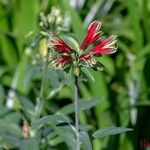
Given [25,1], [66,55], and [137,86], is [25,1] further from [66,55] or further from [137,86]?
[66,55]

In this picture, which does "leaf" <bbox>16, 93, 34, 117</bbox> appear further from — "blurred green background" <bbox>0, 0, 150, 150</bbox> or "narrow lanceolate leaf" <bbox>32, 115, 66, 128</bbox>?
"narrow lanceolate leaf" <bbox>32, 115, 66, 128</bbox>

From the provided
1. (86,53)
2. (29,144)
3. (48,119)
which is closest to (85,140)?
(48,119)

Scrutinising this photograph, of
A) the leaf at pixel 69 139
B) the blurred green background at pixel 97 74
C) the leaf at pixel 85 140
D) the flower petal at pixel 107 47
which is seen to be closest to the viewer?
the flower petal at pixel 107 47

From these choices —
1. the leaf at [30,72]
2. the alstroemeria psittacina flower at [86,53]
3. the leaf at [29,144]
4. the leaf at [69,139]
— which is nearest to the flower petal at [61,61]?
the alstroemeria psittacina flower at [86,53]

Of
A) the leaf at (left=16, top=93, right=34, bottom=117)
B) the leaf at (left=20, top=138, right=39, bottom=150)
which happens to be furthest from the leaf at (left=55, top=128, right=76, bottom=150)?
the leaf at (left=16, top=93, right=34, bottom=117)

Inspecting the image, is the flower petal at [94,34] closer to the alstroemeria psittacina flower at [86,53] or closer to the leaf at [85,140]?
the alstroemeria psittacina flower at [86,53]

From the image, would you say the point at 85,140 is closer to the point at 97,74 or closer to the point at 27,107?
the point at 27,107
